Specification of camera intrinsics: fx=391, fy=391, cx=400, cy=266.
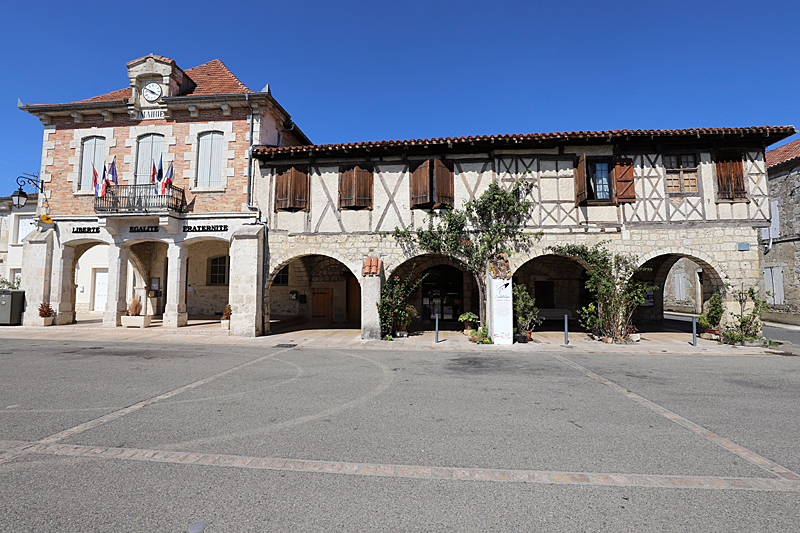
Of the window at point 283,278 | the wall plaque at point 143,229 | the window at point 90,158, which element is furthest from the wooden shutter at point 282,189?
the window at point 90,158

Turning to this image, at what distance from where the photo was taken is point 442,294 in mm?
15625

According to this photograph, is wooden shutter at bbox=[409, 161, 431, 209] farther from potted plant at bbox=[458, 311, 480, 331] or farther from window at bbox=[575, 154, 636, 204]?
window at bbox=[575, 154, 636, 204]

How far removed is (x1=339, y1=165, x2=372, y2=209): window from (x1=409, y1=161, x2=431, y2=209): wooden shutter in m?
1.34

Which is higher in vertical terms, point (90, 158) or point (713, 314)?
point (90, 158)

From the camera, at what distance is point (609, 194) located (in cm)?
1159

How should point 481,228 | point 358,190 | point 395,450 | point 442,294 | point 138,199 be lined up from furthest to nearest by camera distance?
point 442,294 < point 138,199 < point 358,190 < point 481,228 < point 395,450

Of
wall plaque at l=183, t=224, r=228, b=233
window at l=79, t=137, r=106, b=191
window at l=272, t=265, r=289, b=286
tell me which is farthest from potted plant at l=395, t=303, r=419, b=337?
window at l=79, t=137, r=106, b=191

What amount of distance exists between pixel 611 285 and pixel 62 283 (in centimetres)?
1833

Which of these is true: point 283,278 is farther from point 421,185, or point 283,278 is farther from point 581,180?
point 581,180

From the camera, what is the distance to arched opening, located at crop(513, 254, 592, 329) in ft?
49.8

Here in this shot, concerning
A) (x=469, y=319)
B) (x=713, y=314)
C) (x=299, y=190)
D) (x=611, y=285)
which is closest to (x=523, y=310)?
(x=469, y=319)

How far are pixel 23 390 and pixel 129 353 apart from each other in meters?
3.52

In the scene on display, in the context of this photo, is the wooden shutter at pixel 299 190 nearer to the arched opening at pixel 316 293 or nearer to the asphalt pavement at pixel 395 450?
the arched opening at pixel 316 293

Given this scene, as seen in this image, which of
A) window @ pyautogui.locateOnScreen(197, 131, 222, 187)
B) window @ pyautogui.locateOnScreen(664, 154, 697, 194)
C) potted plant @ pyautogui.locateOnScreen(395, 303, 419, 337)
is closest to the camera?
window @ pyautogui.locateOnScreen(664, 154, 697, 194)
